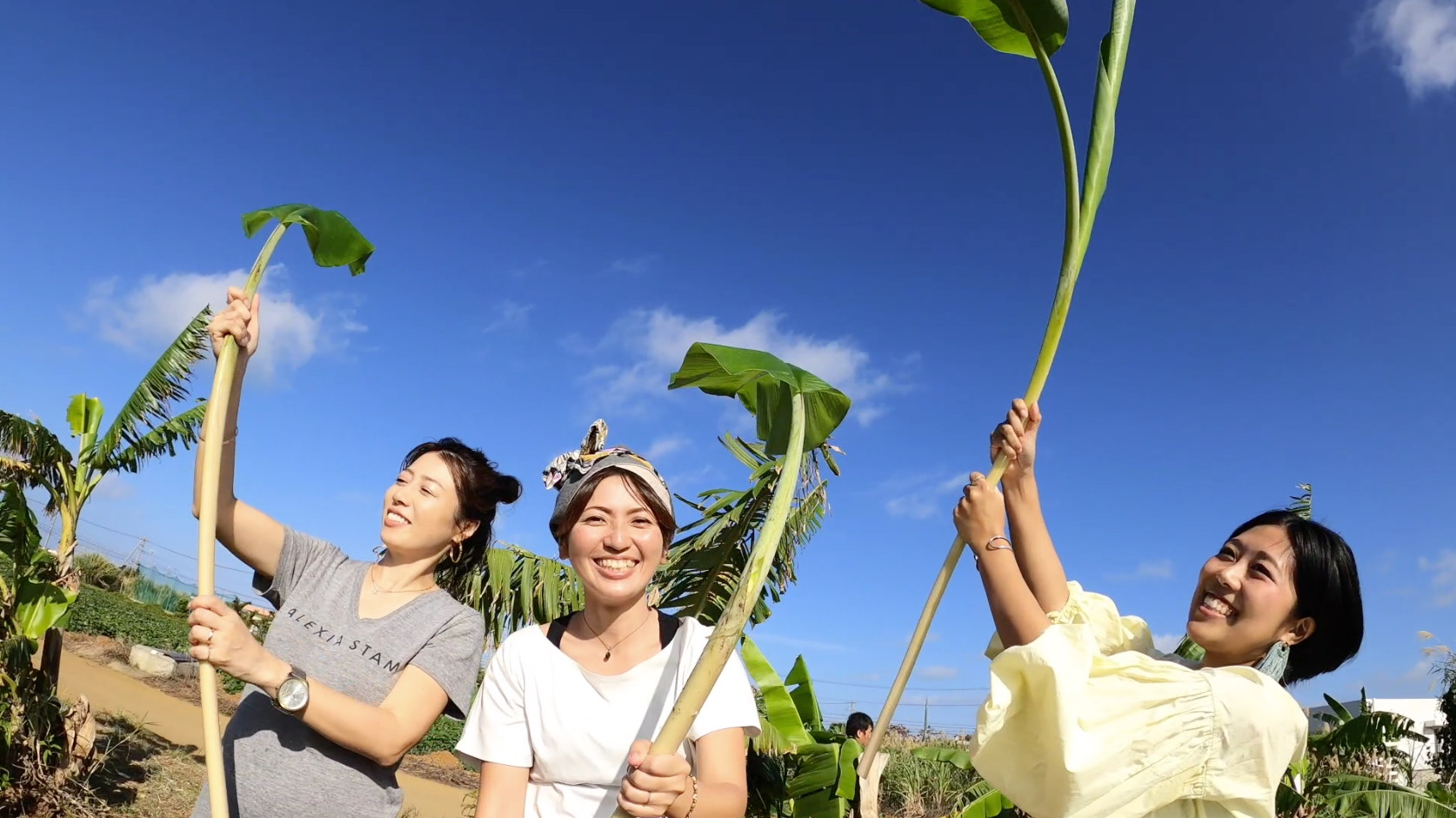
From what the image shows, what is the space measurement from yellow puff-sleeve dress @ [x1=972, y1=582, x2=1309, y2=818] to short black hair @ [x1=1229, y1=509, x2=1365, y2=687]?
0.34 m

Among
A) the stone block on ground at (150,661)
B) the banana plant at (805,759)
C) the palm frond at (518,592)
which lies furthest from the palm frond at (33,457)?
the banana plant at (805,759)

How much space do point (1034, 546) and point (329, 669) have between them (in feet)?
5.66

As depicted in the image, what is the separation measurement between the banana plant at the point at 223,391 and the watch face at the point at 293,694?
0.44 feet

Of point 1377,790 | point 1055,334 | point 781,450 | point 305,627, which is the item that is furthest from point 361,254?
point 1377,790

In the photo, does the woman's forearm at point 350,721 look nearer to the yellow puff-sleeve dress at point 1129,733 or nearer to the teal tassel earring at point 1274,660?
the yellow puff-sleeve dress at point 1129,733

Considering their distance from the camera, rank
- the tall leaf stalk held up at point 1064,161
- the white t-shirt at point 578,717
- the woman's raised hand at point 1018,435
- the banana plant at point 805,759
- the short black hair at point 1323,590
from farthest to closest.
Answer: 1. the banana plant at point 805,759
2. the short black hair at point 1323,590
3. the white t-shirt at point 578,717
4. the woman's raised hand at point 1018,435
5. the tall leaf stalk held up at point 1064,161

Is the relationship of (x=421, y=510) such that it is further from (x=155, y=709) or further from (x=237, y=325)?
(x=155, y=709)

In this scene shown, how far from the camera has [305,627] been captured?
234 centimetres

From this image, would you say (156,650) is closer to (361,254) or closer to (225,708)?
(225,708)

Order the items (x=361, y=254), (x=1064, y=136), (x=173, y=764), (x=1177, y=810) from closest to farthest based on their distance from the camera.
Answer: (x=1064, y=136) < (x=1177, y=810) < (x=361, y=254) < (x=173, y=764)

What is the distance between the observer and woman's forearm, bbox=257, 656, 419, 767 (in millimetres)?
2004

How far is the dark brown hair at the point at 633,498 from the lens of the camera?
6.89ft

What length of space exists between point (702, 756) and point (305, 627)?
3.67 ft

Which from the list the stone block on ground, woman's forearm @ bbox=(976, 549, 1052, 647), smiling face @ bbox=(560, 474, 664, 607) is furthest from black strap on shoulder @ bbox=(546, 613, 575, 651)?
the stone block on ground
